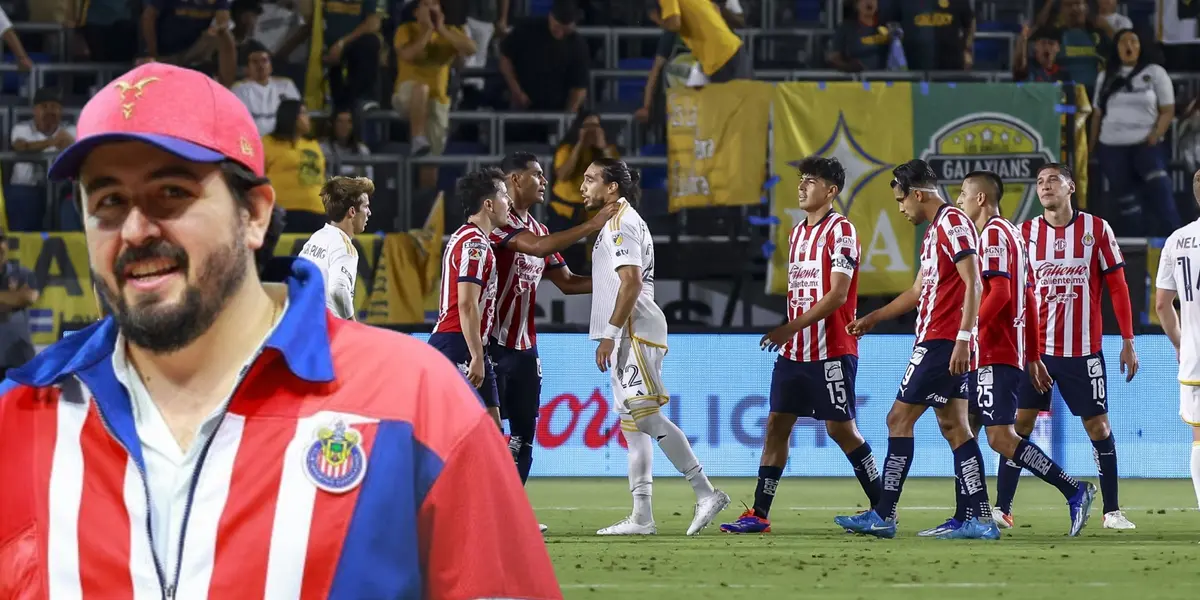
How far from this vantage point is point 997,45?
781 inches

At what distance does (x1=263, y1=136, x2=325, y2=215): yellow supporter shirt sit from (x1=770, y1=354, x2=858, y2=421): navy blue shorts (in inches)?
250

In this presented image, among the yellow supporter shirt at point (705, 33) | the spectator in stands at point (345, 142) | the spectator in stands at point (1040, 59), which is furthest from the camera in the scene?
the spectator in stands at point (1040, 59)

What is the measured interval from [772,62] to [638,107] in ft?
5.15

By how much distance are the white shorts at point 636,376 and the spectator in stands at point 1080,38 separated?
30.7 ft

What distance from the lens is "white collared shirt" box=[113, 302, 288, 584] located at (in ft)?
7.79

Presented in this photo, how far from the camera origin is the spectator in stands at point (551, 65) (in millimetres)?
18141

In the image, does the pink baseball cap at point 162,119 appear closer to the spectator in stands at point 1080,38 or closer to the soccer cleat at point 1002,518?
the soccer cleat at point 1002,518

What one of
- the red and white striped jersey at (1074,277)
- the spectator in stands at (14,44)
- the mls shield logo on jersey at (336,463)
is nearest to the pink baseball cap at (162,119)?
the mls shield logo on jersey at (336,463)

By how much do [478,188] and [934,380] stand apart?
2903 mm

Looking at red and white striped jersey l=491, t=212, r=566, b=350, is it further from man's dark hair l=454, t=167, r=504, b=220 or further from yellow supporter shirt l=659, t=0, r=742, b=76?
yellow supporter shirt l=659, t=0, r=742, b=76

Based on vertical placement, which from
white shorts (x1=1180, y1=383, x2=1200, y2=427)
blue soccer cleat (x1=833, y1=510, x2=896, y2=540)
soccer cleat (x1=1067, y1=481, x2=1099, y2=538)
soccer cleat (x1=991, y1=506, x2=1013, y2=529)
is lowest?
soccer cleat (x1=991, y1=506, x2=1013, y2=529)

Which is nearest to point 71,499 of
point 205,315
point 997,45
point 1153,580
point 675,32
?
point 205,315

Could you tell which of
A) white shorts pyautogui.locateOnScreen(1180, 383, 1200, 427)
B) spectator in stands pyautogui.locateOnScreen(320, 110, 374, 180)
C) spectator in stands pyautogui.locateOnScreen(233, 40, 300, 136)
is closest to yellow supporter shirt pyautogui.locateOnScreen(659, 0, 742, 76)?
spectator in stands pyautogui.locateOnScreen(320, 110, 374, 180)

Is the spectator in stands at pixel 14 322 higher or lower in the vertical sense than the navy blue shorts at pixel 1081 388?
higher
